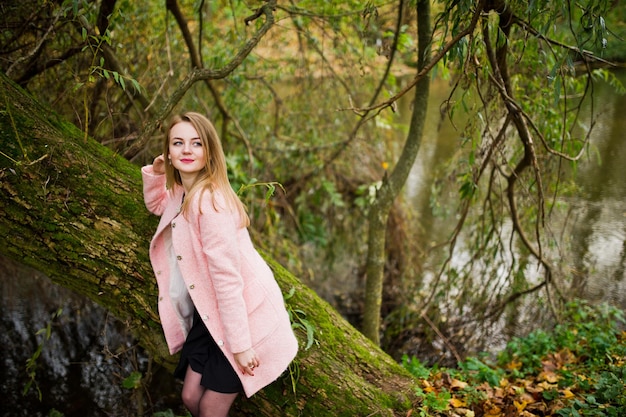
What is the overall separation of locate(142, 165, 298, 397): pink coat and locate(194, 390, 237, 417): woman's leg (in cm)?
11

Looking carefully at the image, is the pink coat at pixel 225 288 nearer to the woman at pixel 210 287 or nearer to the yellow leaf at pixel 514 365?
the woman at pixel 210 287

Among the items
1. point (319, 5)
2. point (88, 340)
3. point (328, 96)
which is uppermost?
point (319, 5)

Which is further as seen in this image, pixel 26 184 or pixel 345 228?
pixel 345 228

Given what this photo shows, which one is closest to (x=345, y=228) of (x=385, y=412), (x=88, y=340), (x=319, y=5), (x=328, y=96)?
(x=328, y=96)

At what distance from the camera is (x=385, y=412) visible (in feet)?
6.94

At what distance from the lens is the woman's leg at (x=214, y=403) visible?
6.06ft

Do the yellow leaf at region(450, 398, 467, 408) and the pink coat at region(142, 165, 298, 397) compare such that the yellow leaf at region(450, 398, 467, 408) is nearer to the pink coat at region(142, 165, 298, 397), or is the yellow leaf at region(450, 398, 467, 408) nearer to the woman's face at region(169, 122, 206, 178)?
the pink coat at region(142, 165, 298, 397)

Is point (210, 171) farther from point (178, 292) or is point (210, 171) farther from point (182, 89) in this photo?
point (182, 89)

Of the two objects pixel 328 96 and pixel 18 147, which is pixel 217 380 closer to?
pixel 18 147

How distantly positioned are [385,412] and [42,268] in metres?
1.57

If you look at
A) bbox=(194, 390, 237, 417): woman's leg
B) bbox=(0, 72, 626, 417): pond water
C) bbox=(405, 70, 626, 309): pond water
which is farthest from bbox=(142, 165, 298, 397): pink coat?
bbox=(405, 70, 626, 309): pond water

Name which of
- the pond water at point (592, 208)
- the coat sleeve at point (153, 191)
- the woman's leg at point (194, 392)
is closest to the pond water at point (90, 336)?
the pond water at point (592, 208)

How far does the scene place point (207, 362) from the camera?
1867 mm

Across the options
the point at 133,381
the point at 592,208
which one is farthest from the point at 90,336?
the point at 592,208
